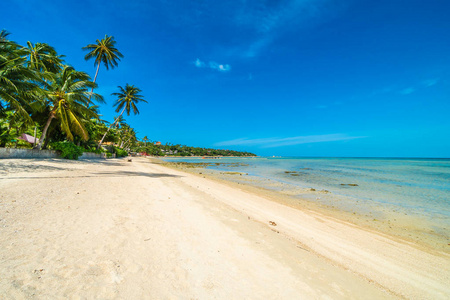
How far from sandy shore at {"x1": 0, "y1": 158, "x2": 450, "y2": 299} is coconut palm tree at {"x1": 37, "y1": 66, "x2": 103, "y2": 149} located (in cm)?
1721

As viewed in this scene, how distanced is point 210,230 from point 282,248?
163cm

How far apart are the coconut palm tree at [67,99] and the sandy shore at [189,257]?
17208 mm

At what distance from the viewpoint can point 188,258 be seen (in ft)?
10.4

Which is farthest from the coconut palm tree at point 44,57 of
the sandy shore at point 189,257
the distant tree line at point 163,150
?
the distant tree line at point 163,150

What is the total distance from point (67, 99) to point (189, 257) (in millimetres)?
22983

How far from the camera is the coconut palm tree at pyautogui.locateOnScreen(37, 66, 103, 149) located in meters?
18.8

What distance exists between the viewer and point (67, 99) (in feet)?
62.1

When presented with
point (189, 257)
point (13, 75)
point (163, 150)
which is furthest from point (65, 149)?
point (163, 150)

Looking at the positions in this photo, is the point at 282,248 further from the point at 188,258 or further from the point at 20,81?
the point at 20,81

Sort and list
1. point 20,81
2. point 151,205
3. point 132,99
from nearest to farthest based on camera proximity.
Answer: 1. point 151,205
2. point 20,81
3. point 132,99

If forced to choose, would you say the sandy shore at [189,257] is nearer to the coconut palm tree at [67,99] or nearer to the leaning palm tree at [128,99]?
the coconut palm tree at [67,99]

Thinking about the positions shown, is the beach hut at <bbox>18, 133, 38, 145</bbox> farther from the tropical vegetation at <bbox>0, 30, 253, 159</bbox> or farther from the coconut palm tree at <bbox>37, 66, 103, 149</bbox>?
the coconut palm tree at <bbox>37, 66, 103, 149</bbox>

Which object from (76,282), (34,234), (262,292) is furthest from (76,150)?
(262,292)

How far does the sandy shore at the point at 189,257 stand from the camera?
237 centimetres
